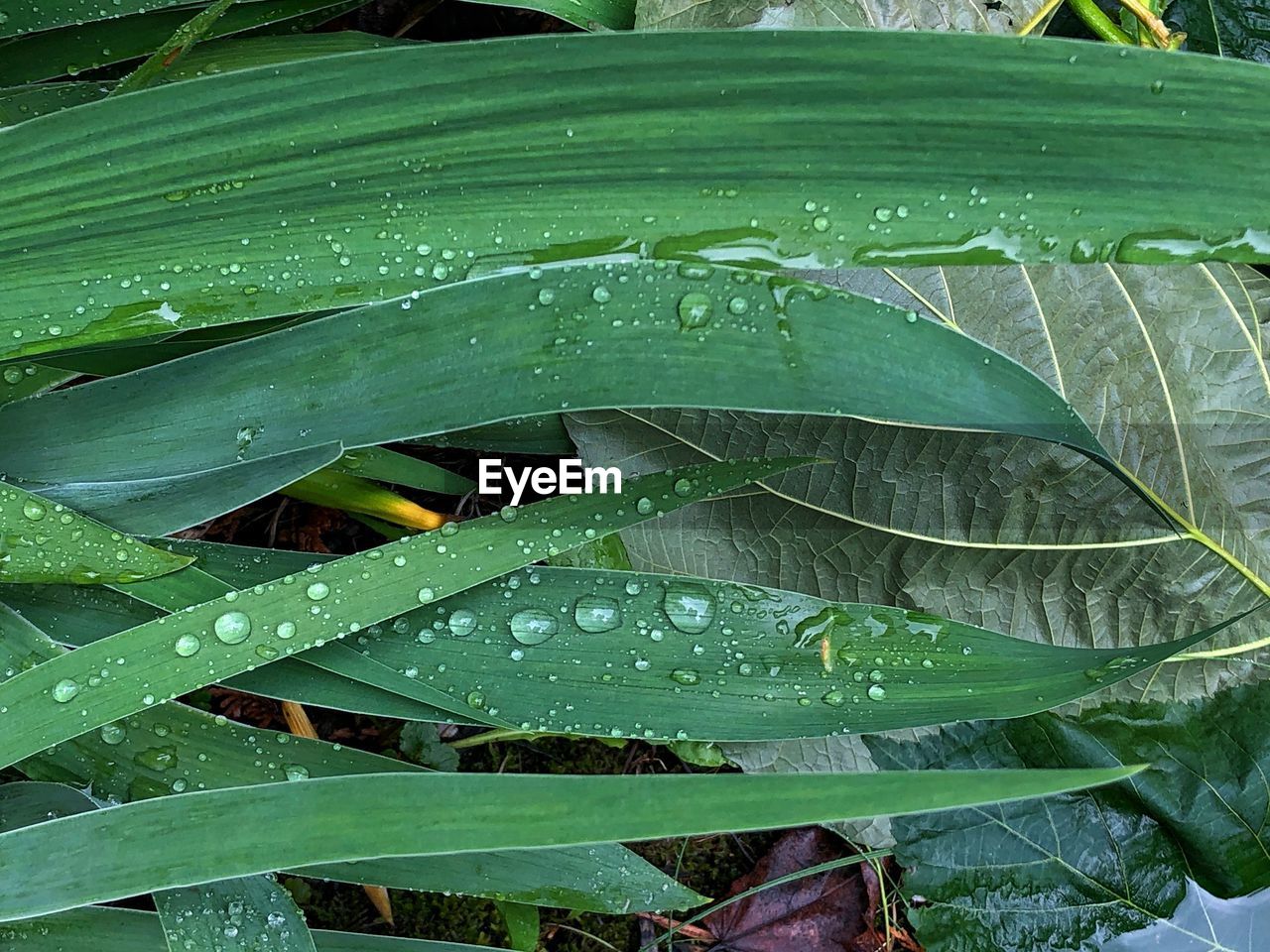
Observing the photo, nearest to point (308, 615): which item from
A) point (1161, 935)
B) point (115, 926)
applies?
point (115, 926)

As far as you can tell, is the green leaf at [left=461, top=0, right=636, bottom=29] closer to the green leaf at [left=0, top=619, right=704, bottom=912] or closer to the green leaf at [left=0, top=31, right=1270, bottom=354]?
the green leaf at [left=0, top=31, right=1270, bottom=354]

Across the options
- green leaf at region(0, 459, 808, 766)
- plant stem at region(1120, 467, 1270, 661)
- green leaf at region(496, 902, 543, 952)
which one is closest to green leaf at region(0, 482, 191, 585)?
green leaf at region(0, 459, 808, 766)

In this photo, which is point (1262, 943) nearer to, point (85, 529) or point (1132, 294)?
point (1132, 294)

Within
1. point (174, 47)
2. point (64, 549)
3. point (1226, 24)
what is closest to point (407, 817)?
point (64, 549)

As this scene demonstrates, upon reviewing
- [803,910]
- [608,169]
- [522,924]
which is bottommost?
[803,910]

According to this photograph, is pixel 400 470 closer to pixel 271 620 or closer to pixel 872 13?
pixel 271 620

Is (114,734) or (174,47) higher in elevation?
(174,47)
